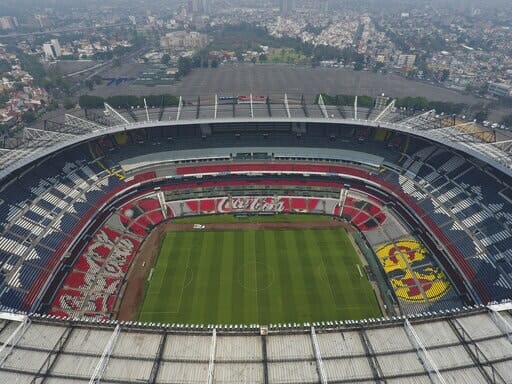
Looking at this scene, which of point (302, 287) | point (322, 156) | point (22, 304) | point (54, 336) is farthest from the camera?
point (322, 156)

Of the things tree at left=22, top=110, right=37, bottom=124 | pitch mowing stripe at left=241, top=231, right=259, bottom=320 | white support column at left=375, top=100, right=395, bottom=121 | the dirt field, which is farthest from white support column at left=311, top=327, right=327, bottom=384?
tree at left=22, top=110, right=37, bottom=124

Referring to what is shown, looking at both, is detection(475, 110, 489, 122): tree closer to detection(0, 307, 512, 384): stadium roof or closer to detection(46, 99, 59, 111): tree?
detection(0, 307, 512, 384): stadium roof

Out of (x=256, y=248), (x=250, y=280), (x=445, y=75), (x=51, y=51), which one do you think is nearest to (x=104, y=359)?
(x=250, y=280)

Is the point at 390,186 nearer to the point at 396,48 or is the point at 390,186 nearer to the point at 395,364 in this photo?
the point at 395,364

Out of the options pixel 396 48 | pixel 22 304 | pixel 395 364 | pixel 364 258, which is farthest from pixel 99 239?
pixel 396 48

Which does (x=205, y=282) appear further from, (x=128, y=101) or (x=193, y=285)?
(x=128, y=101)

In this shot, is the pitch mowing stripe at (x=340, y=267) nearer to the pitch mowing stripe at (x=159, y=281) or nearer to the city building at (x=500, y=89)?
the pitch mowing stripe at (x=159, y=281)

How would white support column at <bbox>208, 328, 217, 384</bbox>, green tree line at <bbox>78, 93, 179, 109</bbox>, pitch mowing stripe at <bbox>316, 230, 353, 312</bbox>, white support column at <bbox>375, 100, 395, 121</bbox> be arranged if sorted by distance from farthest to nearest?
1. green tree line at <bbox>78, 93, 179, 109</bbox>
2. white support column at <bbox>375, 100, 395, 121</bbox>
3. pitch mowing stripe at <bbox>316, 230, 353, 312</bbox>
4. white support column at <bbox>208, 328, 217, 384</bbox>
